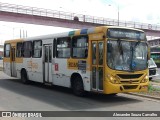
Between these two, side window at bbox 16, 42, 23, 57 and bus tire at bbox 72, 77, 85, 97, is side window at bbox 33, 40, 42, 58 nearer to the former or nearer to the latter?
side window at bbox 16, 42, 23, 57

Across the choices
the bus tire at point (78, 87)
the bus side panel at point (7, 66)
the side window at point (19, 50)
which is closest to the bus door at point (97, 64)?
the bus tire at point (78, 87)

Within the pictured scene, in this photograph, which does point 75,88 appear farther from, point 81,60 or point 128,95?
point 128,95

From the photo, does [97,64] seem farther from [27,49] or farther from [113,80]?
[27,49]

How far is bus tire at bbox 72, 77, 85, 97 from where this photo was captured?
1416 centimetres

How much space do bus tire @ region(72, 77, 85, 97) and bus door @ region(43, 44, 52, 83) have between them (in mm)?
2523

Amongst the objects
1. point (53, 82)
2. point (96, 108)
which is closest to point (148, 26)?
point (53, 82)

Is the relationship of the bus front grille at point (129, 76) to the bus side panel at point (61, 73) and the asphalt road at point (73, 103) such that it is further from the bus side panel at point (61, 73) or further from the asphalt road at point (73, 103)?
the bus side panel at point (61, 73)

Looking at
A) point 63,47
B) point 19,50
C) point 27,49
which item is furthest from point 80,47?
point 19,50

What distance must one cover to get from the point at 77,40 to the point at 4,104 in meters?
4.23

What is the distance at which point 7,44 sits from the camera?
23609 mm

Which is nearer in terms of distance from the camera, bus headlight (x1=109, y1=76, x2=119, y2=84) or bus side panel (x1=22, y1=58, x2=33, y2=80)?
bus headlight (x1=109, y1=76, x2=119, y2=84)

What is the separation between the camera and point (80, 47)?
14.2 m

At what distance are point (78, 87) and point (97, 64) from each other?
1.81 m

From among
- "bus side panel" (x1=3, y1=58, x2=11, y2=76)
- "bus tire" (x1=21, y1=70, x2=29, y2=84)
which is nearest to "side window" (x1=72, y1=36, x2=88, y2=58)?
"bus tire" (x1=21, y1=70, x2=29, y2=84)
